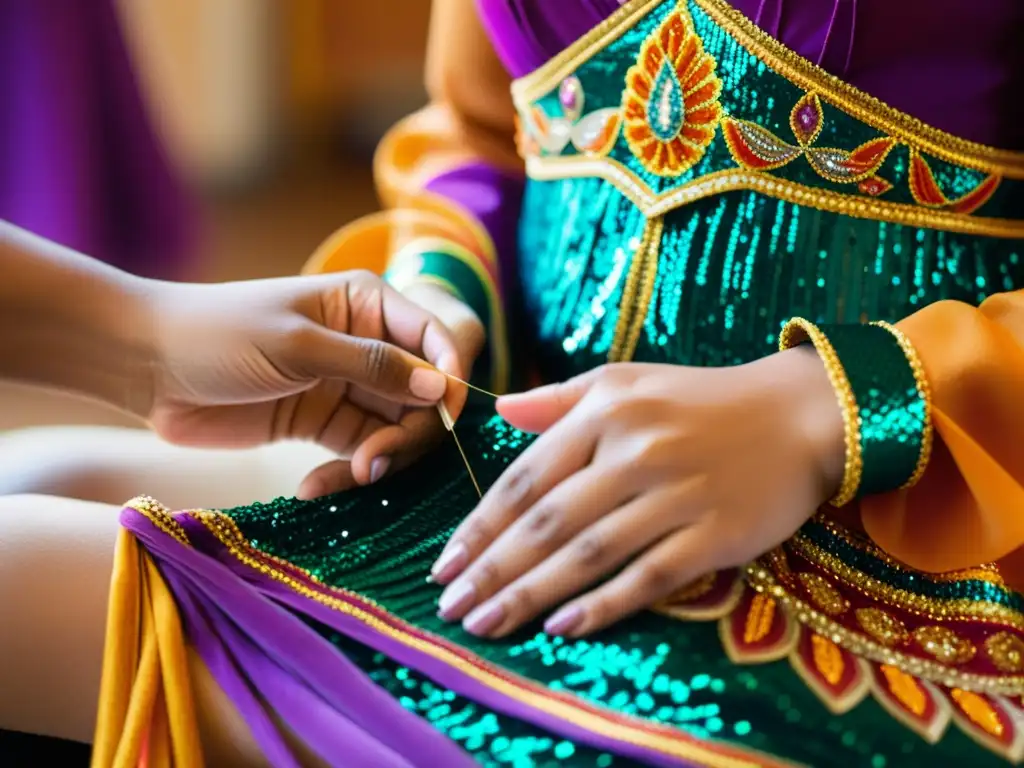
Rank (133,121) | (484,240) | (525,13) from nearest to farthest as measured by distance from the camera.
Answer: (525,13)
(484,240)
(133,121)

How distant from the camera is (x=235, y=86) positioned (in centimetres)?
254

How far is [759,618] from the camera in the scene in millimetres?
487

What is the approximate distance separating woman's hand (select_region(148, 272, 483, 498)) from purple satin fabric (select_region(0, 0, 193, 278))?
0.71 meters

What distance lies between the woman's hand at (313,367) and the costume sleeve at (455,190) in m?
0.07

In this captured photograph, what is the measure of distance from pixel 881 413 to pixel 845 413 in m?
0.02

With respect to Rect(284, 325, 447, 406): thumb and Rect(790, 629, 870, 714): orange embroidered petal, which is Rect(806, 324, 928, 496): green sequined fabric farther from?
Rect(284, 325, 447, 406): thumb

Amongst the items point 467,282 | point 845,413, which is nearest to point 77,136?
point 467,282

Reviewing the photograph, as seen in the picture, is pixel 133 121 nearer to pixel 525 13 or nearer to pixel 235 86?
pixel 525 13

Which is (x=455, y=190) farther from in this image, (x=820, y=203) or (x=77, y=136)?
(x=77, y=136)

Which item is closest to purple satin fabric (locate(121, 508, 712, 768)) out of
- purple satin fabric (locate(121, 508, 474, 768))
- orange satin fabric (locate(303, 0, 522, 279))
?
purple satin fabric (locate(121, 508, 474, 768))

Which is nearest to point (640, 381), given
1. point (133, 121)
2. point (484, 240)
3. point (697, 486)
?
point (697, 486)

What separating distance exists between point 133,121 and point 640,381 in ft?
3.69

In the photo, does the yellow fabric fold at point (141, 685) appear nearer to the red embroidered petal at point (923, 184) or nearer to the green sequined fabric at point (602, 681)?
the green sequined fabric at point (602, 681)

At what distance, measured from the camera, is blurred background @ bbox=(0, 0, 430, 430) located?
135 centimetres
